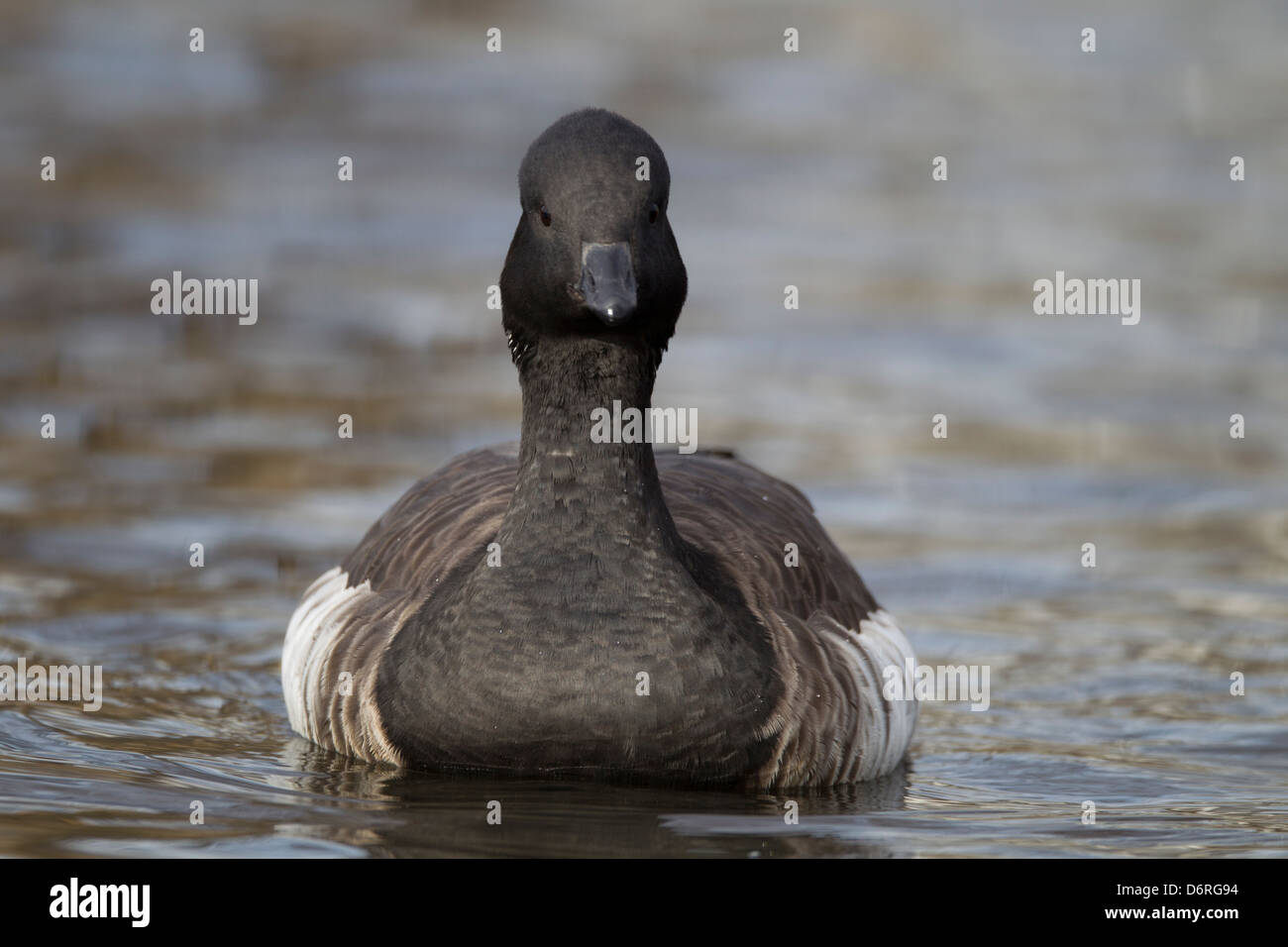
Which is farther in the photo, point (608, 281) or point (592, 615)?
point (592, 615)

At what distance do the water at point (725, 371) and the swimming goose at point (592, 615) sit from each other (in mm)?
234

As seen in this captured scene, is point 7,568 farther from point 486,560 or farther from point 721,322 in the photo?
point 721,322

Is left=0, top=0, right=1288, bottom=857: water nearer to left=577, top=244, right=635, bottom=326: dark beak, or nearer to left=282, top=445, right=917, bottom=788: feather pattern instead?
left=282, top=445, right=917, bottom=788: feather pattern

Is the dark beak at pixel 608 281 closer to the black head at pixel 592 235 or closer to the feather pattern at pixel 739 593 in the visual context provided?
the black head at pixel 592 235

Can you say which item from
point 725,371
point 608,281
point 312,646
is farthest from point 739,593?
point 725,371

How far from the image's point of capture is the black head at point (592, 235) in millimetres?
7562

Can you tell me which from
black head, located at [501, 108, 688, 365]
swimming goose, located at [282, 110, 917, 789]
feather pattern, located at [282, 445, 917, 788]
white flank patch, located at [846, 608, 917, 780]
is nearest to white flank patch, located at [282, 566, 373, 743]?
feather pattern, located at [282, 445, 917, 788]

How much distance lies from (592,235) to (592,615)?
1390 millimetres

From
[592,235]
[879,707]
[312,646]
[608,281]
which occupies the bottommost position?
[879,707]

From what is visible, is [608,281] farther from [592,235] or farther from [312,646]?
[312,646]

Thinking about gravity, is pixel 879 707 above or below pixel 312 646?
below

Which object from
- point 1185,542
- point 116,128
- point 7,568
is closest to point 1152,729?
point 1185,542

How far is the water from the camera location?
8.34 m

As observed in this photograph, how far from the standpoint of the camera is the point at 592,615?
25.2 ft
